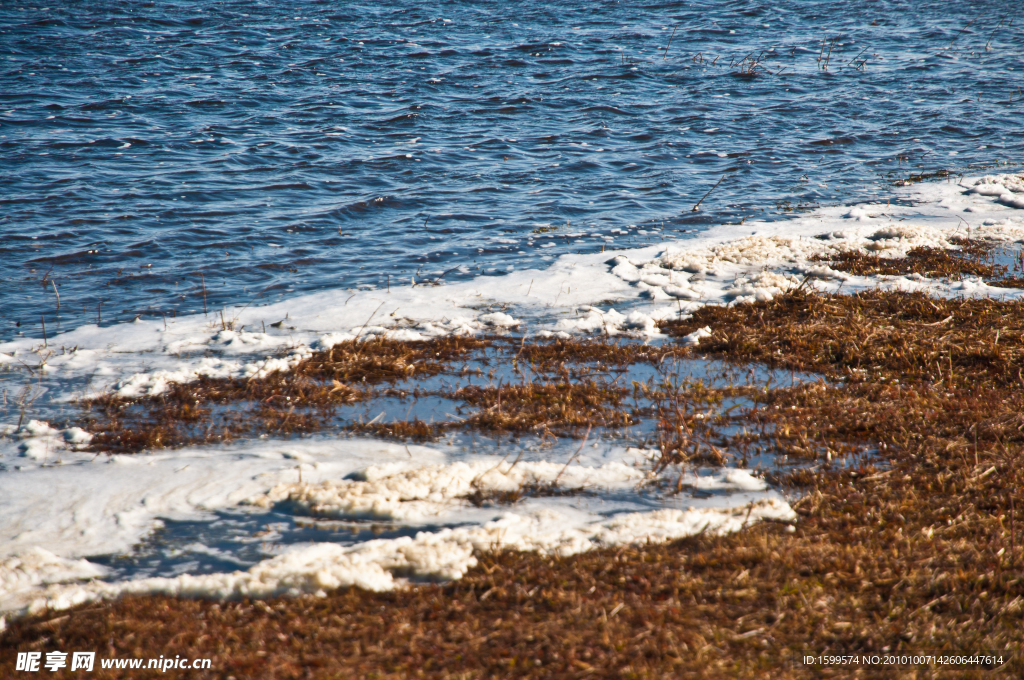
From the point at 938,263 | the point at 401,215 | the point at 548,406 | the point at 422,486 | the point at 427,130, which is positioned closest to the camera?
the point at 422,486

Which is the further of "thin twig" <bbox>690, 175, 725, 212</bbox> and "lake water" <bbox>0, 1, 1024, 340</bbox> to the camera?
"thin twig" <bbox>690, 175, 725, 212</bbox>

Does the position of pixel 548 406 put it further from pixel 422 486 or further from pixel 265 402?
pixel 265 402

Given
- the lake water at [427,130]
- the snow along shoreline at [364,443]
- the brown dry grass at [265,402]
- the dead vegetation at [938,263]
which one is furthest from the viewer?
the lake water at [427,130]

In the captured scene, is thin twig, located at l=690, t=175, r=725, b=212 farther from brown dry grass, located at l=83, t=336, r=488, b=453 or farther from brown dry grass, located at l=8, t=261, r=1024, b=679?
brown dry grass, located at l=8, t=261, r=1024, b=679

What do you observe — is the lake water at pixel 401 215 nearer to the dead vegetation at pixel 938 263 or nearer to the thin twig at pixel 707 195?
the thin twig at pixel 707 195

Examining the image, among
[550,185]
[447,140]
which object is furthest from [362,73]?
[550,185]

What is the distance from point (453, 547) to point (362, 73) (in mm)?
21043

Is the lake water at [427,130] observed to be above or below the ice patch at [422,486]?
above

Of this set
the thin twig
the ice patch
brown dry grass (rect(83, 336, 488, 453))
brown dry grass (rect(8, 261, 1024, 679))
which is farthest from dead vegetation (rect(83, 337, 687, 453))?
the thin twig

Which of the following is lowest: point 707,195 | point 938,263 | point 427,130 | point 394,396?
point 394,396

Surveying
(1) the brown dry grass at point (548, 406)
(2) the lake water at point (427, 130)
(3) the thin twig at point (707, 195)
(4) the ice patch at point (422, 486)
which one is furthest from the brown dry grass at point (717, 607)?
(3) the thin twig at point (707, 195)

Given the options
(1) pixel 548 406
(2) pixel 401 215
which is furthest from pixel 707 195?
(1) pixel 548 406

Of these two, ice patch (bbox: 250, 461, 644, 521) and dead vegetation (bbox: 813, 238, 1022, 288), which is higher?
dead vegetation (bbox: 813, 238, 1022, 288)

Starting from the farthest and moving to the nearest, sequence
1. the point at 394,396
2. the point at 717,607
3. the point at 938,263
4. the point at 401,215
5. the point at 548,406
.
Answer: the point at 401,215
the point at 938,263
the point at 394,396
the point at 548,406
the point at 717,607
